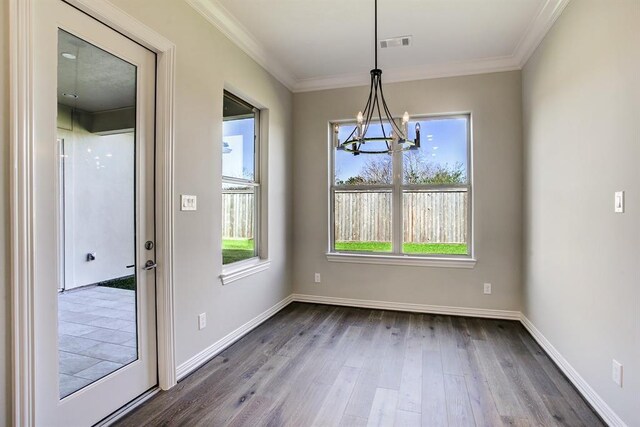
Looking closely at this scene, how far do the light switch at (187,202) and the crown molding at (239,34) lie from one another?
4.72ft

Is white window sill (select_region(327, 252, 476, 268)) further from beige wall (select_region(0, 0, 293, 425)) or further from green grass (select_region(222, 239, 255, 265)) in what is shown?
beige wall (select_region(0, 0, 293, 425))

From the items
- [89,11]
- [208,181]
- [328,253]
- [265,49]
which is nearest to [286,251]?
[328,253]

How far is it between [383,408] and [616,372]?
1.32 meters

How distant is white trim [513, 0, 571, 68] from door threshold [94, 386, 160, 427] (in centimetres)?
403

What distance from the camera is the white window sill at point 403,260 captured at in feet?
12.6

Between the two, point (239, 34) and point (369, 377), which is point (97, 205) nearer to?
point (239, 34)

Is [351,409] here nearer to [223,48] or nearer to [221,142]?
[221,142]

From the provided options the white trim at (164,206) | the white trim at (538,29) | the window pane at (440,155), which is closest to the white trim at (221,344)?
the white trim at (164,206)

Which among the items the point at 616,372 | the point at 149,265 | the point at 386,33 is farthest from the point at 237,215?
the point at 616,372

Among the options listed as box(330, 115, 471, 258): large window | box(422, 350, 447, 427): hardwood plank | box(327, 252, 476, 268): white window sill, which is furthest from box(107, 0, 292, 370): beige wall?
box(422, 350, 447, 427): hardwood plank

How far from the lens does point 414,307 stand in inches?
157

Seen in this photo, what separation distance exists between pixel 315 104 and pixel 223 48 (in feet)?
5.29

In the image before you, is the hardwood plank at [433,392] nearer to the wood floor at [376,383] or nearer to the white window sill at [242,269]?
the wood floor at [376,383]

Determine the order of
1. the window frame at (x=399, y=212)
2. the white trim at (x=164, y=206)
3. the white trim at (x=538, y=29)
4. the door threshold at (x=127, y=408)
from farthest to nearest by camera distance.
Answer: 1. the window frame at (x=399, y=212)
2. the white trim at (x=538, y=29)
3. the white trim at (x=164, y=206)
4. the door threshold at (x=127, y=408)
